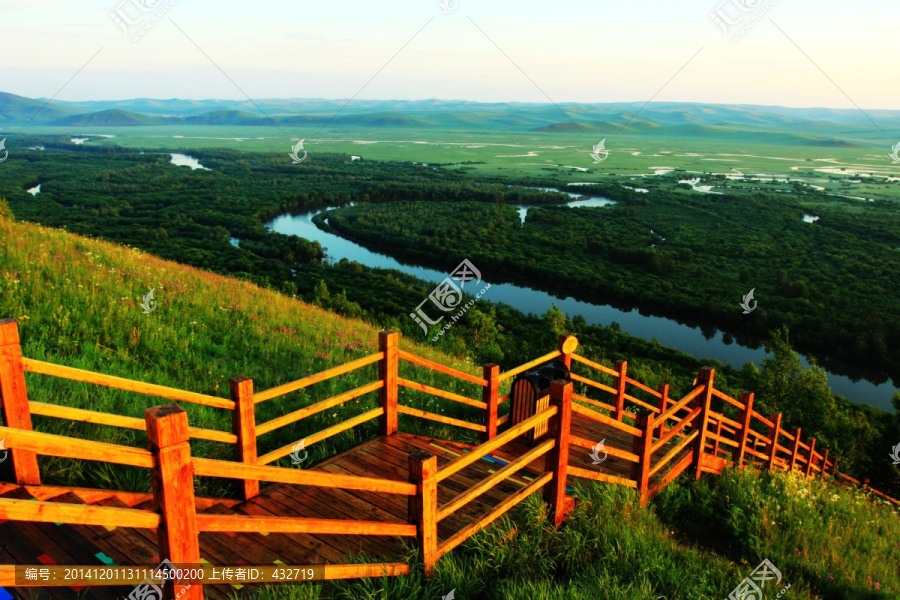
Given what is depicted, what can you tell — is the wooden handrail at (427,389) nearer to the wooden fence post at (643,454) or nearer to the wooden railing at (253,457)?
the wooden railing at (253,457)

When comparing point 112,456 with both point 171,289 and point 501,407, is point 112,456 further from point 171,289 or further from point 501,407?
point 171,289

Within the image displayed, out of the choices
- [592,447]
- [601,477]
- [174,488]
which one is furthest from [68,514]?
[601,477]

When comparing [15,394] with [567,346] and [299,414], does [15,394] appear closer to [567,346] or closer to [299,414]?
[299,414]

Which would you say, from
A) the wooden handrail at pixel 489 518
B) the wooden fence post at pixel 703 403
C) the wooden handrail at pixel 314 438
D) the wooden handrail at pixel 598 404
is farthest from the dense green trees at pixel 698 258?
the wooden handrail at pixel 314 438

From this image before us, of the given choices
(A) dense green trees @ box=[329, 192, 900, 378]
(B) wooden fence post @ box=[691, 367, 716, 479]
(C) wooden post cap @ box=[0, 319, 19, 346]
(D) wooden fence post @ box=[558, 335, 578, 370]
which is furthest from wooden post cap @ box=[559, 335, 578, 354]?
(A) dense green trees @ box=[329, 192, 900, 378]

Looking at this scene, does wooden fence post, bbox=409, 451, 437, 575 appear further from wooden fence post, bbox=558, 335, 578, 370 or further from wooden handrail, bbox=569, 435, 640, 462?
wooden fence post, bbox=558, 335, 578, 370
